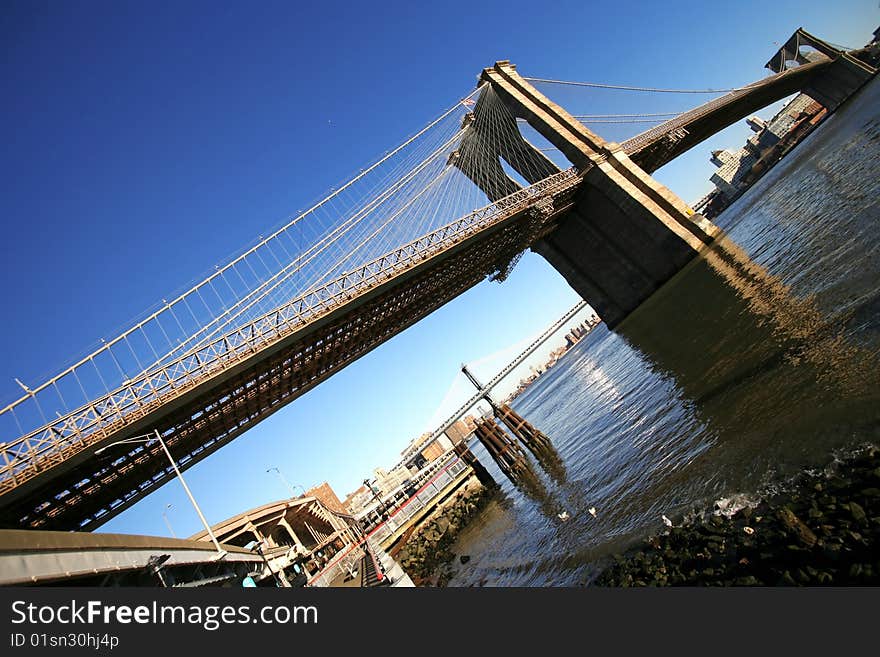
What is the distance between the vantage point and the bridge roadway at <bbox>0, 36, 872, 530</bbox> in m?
19.0

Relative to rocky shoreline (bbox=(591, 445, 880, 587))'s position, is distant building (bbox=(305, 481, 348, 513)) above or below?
above

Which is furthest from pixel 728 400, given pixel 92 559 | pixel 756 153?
pixel 756 153

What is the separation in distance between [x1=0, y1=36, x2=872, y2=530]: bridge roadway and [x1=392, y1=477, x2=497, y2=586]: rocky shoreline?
13.0 metres

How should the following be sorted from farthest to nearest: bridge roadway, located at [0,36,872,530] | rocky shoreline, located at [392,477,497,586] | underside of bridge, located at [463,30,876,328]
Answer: underside of bridge, located at [463,30,876,328]
rocky shoreline, located at [392,477,497,586]
bridge roadway, located at [0,36,872,530]

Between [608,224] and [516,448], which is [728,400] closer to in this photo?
[516,448]

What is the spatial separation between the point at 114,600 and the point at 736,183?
137554mm

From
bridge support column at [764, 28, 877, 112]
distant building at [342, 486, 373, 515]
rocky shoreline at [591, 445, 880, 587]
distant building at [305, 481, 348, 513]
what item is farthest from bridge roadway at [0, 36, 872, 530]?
distant building at [305, 481, 348, 513]

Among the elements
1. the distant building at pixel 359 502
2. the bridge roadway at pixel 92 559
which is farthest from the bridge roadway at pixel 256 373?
the distant building at pixel 359 502

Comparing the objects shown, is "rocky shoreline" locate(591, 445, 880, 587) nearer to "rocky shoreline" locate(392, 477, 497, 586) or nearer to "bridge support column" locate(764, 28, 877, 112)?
"rocky shoreline" locate(392, 477, 497, 586)

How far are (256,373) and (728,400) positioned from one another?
21.3 meters

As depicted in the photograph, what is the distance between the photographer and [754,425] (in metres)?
11.2

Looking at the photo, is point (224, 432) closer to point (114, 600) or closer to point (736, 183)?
point (114, 600)

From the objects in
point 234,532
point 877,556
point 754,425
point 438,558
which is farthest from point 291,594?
point 234,532

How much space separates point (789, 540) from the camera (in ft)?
21.6
